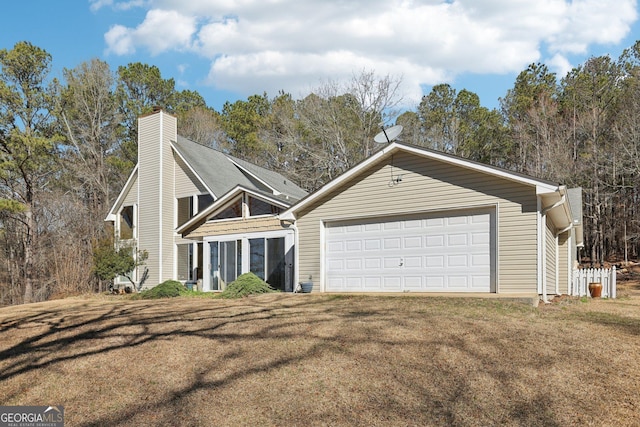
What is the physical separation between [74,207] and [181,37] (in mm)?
14136

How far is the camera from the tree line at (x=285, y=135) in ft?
83.3

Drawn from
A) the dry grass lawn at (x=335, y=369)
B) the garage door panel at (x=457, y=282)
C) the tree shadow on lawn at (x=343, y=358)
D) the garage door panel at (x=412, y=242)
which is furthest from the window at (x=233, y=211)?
the dry grass lawn at (x=335, y=369)

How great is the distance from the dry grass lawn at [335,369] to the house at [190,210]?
8.12 metres

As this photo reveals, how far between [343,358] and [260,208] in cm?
1124

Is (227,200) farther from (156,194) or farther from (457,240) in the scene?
(457,240)

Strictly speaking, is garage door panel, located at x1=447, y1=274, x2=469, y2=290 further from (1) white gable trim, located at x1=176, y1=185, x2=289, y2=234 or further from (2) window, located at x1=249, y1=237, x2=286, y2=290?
(1) white gable trim, located at x1=176, y1=185, x2=289, y2=234

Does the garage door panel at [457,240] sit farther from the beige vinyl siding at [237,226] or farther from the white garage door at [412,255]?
the beige vinyl siding at [237,226]

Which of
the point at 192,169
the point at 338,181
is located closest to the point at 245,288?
the point at 338,181

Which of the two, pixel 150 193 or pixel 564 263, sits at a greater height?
pixel 150 193

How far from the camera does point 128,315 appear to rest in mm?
9461

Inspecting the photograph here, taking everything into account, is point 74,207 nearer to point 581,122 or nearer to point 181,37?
point 181,37

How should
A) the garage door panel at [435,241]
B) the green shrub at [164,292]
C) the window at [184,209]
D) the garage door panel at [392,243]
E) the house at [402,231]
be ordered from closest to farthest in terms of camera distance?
1. the house at [402,231]
2. the garage door panel at [435,241]
3. the garage door panel at [392,243]
4. the green shrub at [164,292]
5. the window at [184,209]

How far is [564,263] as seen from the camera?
16.2 metres

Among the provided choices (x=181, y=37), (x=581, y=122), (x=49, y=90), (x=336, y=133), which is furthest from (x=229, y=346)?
(x=581, y=122)
